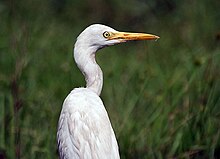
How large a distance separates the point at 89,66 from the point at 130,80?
213 centimetres

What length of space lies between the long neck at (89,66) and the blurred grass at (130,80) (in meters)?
0.72

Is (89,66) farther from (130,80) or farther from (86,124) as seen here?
(130,80)

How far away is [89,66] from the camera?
386cm

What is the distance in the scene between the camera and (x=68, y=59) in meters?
6.45

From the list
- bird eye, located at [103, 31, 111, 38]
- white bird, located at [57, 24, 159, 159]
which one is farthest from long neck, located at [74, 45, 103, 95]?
bird eye, located at [103, 31, 111, 38]

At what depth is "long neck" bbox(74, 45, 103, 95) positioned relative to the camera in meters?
3.85

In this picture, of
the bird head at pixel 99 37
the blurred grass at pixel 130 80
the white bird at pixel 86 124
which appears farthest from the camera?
the blurred grass at pixel 130 80

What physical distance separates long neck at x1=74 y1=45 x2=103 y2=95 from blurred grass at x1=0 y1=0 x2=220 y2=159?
2.36 ft

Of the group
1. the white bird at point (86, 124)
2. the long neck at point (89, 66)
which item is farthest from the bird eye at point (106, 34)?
the long neck at point (89, 66)

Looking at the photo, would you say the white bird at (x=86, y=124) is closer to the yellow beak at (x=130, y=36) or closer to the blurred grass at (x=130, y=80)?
the yellow beak at (x=130, y=36)

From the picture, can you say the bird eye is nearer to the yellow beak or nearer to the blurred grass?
the yellow beak

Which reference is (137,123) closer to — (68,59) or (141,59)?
(68,59)

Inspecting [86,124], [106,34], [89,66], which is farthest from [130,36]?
[86,124]

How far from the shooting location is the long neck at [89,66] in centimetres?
385
